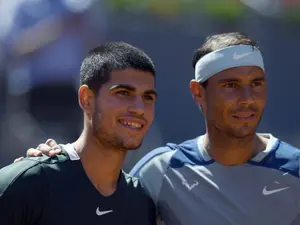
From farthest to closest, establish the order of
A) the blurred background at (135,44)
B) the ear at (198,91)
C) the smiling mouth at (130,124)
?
1. the blurred background at (135,44)
2. the ear at (198,91)
3. the smiling mouth at (130,124)

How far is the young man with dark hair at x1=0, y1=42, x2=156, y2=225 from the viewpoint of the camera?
355 centimetres

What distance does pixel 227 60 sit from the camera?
14.6 feet

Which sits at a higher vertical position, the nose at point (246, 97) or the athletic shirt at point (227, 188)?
the nose at point (246, 97)

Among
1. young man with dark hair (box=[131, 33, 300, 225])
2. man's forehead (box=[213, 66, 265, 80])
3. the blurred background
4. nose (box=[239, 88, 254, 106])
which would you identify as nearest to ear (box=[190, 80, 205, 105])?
young man with dark hair (box=[131, 33, 300, 225])

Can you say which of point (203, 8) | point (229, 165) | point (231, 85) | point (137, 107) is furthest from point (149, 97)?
point (203, 8)

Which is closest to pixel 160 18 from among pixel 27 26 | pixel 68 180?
pixel 27 26

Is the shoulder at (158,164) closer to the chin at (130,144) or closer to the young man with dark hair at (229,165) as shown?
the young man with dark hair at (229,165)

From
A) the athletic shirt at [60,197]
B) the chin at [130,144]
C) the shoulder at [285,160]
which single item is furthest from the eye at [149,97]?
the shoulder at [285,160]

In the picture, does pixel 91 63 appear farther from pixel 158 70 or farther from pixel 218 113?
pixel 158 70

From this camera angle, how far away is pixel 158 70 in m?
12.2

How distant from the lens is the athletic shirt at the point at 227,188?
417 cm

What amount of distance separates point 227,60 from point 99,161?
1.12 meters

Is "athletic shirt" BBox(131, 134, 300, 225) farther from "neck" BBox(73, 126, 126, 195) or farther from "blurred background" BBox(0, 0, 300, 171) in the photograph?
"blurred background" BBox(0, 0, 300, 171)

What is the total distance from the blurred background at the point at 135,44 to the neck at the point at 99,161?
724 centimetres
